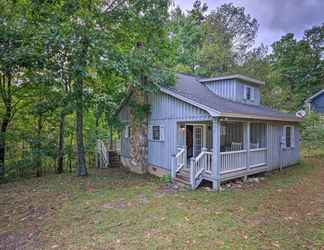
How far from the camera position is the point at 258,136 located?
1105 cm

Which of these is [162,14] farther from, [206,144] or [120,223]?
[120,223]

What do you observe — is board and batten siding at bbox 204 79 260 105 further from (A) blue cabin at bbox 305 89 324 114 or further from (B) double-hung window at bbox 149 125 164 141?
(A) blue cabin at bbox 305 89 324 114

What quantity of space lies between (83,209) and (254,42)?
88.7 feet

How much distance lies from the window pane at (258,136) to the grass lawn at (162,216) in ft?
7.31

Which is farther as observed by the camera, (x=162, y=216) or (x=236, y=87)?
(x=236, y=87)

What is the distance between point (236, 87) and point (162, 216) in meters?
8.66

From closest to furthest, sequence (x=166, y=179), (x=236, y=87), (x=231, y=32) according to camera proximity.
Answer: (x=166, y=179)
(x=236, y=87)
(x=231, y=32)

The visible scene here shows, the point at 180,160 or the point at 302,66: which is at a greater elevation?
the point at 302,66

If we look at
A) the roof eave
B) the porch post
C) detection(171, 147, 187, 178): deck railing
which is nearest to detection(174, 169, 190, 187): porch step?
detection(171, 147, 187, 178): deck railing

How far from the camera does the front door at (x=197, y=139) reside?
11420 millimetres

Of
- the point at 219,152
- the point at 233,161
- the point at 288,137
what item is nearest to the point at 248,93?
the point at 288,137

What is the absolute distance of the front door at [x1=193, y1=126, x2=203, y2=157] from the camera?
11420 mm

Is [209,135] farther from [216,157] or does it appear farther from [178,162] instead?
[216,157]

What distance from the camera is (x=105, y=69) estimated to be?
844 cm
